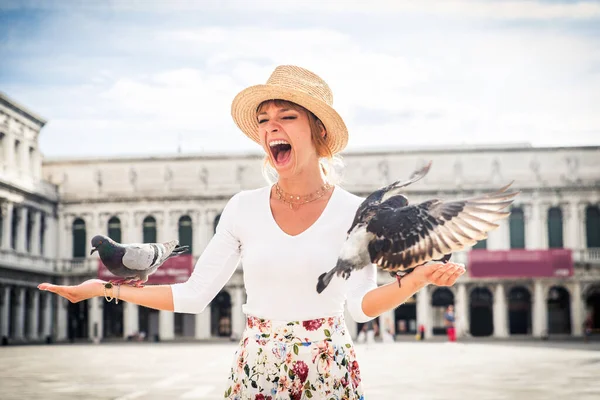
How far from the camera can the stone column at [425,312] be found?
1780 inches

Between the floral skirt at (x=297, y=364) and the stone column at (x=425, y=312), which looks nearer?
the floral skirt at (x=297, y=364)

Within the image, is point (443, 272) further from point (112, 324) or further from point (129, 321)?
point (112, 324)

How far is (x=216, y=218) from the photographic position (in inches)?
1889

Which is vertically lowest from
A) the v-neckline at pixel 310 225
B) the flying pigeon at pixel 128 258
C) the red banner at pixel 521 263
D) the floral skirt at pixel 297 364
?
the floral skirt at pixel 297 364

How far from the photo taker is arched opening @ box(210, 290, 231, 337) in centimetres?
4684

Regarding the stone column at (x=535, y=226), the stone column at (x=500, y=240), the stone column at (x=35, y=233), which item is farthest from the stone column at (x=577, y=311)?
the stone column at (x=35, y=233)

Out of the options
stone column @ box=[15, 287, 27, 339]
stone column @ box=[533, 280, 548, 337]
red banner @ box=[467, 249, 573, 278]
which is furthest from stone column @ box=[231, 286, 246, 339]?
stone column @ box=[533, 280, 548, 337]

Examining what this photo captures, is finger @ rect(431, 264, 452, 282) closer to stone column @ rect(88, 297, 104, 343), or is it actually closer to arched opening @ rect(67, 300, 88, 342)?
stone column @ rect(88, 297, 104, 343)

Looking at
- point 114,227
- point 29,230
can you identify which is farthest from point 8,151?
point 114,227

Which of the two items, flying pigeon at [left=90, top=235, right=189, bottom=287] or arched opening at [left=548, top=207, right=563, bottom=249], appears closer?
flying pigeon at [left=90, top=235, right=189, bottom=287]

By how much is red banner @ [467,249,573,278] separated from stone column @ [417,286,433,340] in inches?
109

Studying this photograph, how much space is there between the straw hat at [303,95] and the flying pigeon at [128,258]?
0.66 meters

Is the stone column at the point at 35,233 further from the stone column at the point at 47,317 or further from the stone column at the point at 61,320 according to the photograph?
the stone column at the point at 61,320

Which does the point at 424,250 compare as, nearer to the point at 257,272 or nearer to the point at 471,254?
the point at 257,272
